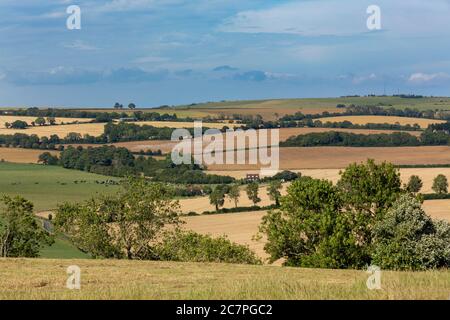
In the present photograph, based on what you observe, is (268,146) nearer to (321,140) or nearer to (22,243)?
(321,140)

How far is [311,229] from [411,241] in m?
8.72

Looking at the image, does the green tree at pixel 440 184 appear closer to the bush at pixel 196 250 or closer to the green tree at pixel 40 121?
the bush at pixel 196 250

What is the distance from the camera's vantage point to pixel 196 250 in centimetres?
5619

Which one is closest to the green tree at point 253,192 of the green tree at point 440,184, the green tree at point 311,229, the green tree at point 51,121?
the green tree at point 440,184

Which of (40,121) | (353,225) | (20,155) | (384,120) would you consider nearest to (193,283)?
(353,225)

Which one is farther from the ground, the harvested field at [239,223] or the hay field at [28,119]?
the hay field at [28,119]

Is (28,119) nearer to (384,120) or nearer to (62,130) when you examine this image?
(62,130)

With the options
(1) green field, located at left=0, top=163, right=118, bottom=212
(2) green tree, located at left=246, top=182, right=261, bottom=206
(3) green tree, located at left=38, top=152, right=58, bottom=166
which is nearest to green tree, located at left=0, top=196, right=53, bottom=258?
(1) green field, located at left=0, top=163, right=118, bottom=212

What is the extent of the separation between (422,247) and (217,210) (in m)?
57.7

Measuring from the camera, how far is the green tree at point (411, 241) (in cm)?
4003

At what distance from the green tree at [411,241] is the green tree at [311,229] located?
3.26m

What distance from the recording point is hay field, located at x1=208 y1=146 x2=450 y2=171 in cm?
12300
